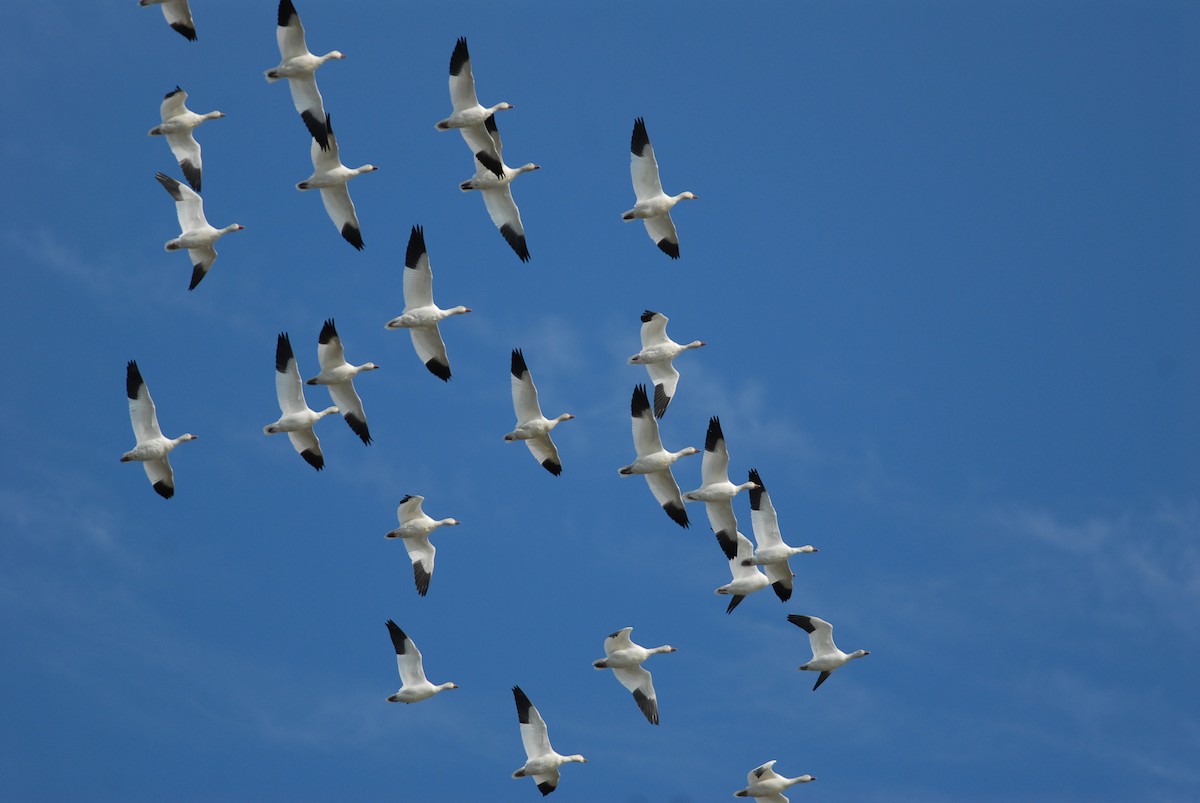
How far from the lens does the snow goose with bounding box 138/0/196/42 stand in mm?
38125

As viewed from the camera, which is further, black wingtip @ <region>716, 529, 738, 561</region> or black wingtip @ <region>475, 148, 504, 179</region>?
black wingtip @ <region>716, 529, 738, 561</region>

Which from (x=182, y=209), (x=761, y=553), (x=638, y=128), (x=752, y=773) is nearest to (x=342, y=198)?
(x=182, y=209)

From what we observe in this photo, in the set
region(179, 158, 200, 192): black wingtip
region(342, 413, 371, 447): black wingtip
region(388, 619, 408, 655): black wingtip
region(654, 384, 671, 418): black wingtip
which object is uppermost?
region(179, 158, 200, 192): black wingtip

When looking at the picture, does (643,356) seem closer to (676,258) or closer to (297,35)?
(676,258)

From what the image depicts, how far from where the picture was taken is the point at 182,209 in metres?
39.7

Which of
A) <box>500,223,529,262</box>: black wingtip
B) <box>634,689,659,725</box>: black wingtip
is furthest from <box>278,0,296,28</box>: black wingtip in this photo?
<box>634,689,659,725</box>: black wingtip

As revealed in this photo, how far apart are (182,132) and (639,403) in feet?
29.3

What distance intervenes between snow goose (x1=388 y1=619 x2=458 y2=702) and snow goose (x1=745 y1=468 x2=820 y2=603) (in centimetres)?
555

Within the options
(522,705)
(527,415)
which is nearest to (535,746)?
(522,705)

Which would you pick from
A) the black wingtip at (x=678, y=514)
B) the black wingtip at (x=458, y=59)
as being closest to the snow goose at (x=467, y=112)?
the black wingtip at (x=458, y=59)

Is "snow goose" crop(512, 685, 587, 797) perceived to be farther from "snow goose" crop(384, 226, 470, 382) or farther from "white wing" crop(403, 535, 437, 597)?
"snow goose" crop(384, 226, 470, 382)

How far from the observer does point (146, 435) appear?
3897cm

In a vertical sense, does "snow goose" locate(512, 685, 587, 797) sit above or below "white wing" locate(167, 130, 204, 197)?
below

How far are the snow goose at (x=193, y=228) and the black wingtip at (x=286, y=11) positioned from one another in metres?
3.64
